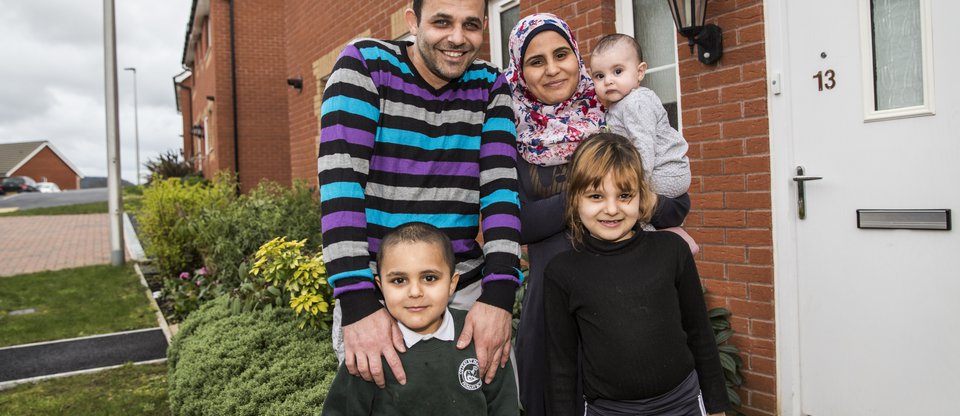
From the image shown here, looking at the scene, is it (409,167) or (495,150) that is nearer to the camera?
(409,167)

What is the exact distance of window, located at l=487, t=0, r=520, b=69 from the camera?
5.16 metres

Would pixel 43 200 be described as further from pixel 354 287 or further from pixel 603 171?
pixel 603 171

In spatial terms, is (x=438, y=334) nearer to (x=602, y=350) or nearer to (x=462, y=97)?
(x=602, y=350)

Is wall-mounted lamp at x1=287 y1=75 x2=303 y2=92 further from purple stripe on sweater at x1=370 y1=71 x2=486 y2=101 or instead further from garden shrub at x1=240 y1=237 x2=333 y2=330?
purple stripe on sweater at x1=370 y1=71 x2=486 y2=101

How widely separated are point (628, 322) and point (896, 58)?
2.00m

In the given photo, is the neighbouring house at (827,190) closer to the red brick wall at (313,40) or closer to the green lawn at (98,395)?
the green lawn at (98,395)

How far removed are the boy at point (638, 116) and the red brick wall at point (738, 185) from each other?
4.26ft

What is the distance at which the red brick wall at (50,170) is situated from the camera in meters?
80.9

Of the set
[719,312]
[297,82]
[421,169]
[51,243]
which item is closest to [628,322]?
[421,169]

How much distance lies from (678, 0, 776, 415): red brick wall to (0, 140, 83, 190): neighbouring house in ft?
316

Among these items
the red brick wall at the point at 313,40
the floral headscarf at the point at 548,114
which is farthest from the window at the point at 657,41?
the red brick wall at the point at 313,40

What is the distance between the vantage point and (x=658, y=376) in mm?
1776

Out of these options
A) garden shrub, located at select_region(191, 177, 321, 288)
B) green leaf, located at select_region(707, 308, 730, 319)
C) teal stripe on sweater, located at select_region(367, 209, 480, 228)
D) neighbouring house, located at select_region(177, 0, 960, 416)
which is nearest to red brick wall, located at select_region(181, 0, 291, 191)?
garden shrub, located at select_region(191, 177, 321, 288)

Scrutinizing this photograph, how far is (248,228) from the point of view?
661 centimetres
